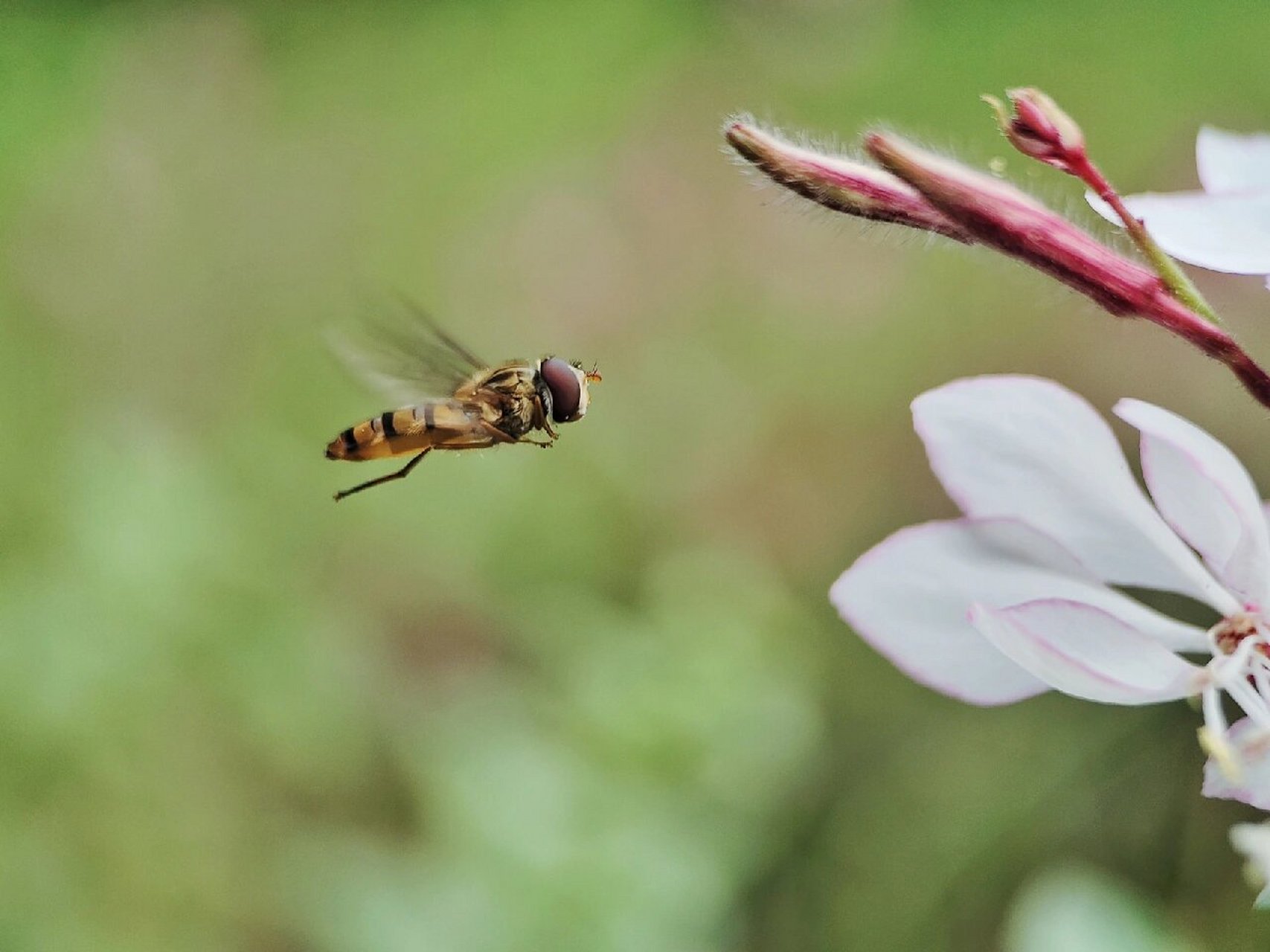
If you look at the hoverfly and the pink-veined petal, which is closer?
the pink-veined petal

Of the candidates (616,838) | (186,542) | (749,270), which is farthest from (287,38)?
(616,838)

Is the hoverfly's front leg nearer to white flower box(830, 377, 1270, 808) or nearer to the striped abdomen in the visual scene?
the striped abdomen

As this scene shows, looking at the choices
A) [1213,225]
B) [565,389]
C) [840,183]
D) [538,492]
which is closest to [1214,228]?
[1213,225]

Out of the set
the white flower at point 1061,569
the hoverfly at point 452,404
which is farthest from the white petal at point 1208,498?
the hoverfly at point 452,404

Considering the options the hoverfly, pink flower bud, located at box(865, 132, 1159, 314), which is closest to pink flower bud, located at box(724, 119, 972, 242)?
pink flower bud, located at box(865, 132, 1159, 314)

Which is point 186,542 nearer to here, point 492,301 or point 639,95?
point 492,301

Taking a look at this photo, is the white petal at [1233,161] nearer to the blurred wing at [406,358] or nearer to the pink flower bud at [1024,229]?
the pink flower bud at [1024,229]

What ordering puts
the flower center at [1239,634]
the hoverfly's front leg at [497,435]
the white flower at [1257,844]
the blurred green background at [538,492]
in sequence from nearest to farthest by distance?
the white flower at [1257,844], the flower center at [1239,634], the hoverfly's front leg at [497,435], the blurred green background at [538,492]
